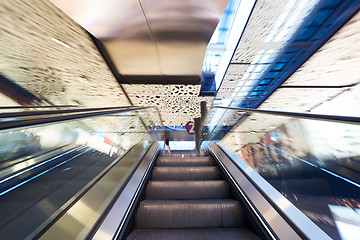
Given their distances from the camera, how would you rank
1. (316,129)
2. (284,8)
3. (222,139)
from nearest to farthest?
(316,129) < (284,8) < (222,139)

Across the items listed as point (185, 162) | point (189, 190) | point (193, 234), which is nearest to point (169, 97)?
point (185, 162)

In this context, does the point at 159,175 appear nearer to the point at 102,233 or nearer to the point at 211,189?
the point at 211,189

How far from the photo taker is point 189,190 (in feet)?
6.32

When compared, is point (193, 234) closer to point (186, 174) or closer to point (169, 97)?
point (186, 174)

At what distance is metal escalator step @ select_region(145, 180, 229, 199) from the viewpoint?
6.27 feet

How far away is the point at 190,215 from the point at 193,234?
0.19 metres

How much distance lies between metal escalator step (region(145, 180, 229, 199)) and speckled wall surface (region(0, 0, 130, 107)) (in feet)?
12.3

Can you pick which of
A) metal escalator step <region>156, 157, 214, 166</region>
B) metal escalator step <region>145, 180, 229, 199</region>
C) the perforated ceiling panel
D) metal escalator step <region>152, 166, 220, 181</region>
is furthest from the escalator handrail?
the perforated ceiling panel

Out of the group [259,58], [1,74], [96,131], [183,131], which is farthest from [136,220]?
[183,131]

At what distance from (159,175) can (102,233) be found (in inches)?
55.7

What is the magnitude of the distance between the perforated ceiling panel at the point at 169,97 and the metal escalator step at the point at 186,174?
403cm

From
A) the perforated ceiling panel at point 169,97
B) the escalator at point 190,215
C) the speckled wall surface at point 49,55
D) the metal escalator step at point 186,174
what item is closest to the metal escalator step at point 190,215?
the escalator at point 190,215

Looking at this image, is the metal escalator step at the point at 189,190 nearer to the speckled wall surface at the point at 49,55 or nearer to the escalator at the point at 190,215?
the escalator at the point at 190,215

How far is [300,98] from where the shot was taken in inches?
264
